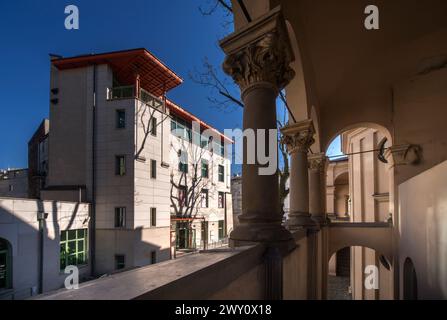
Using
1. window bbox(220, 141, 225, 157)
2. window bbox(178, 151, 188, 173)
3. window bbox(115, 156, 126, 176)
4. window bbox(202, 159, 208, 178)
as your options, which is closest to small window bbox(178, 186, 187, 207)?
window bbox(178, 151, 188, 173)

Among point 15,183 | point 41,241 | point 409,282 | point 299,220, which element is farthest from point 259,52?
point 15,183

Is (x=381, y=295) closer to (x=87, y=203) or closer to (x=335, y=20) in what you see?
(x=335, y=20)

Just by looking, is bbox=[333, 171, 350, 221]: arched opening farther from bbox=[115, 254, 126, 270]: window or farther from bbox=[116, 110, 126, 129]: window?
bbox=[116, 110, 126, 129]: window

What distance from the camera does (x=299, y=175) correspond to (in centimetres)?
638

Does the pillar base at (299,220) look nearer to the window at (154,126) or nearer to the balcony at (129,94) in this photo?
the balcony at (129,94)

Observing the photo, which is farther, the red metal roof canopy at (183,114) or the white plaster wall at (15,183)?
the white plaster wall at (15,183)

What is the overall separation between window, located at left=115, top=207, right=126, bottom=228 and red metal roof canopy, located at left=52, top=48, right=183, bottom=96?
8314mm

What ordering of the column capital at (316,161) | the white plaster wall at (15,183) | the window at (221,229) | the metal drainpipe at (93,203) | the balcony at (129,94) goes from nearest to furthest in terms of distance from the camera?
the column capital at (316,161) → the metal drainpipe at (93,203) → the balcony at (129,94) → the white plaster wall at (15,183) → the window at (221,229)

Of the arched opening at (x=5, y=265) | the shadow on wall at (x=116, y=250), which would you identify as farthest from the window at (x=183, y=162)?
the arched opening at (x=5, y=265)

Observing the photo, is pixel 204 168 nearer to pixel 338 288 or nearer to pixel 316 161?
pixel 338 288

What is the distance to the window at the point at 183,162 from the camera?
22391mm

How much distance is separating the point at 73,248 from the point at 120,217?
273 cm

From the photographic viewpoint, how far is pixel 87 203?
1545cm
